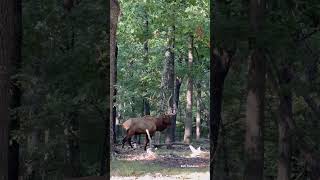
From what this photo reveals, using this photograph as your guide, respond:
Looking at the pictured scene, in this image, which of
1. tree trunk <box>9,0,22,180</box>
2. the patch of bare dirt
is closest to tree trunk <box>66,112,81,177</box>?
tree trunk <box>9,0,22,180</box>

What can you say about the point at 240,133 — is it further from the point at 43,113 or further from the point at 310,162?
the point at 43,113

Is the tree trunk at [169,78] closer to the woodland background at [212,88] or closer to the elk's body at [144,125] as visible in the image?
the elk's body at [144,125]

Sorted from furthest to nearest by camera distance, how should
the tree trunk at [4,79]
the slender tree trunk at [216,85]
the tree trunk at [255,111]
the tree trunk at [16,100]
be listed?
the slender tree trunk at [216,85]
the tree trunk at [16,100]
the tree trunk at [255,111]
the tree trunk at [4,79]

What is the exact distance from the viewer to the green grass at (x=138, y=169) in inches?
403

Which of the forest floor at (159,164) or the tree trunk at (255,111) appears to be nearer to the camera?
the tree trunk at (255,111)

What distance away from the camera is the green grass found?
10227 millimetres

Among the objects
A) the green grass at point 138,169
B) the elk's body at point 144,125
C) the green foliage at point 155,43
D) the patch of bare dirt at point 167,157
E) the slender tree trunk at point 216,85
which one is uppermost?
the green foliage at point 155,43

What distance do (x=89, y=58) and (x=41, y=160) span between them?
217cm

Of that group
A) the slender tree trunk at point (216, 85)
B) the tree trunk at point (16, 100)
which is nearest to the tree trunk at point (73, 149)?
the tree trunk at point (16, 100)

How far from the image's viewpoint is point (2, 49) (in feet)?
21.1

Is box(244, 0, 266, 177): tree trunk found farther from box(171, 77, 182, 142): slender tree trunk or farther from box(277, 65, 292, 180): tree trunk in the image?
box(171, 77, 182, 142): slender tree trunk

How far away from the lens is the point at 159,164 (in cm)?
1090

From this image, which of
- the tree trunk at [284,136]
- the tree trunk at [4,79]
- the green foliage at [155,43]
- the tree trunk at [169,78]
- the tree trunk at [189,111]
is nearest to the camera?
the tree trunk at [4,79]

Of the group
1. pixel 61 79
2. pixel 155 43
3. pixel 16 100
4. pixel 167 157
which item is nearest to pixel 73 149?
pixel 61 79
